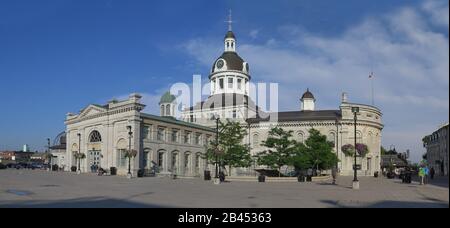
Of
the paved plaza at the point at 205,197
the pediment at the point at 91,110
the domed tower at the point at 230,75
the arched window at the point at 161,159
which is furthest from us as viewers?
the domed tower at the point at 230,75

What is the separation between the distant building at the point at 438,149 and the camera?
85.6 meters

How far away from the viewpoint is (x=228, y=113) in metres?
87.6

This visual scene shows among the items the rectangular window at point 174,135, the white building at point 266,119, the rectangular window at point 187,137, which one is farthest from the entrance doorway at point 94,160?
the white building at point 266,119

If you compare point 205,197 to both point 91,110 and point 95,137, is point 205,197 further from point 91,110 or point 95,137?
point 91,110

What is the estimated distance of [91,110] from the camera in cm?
6494

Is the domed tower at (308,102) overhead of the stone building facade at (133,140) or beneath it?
overhead

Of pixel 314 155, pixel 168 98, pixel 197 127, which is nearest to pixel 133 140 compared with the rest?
pixel 197 127

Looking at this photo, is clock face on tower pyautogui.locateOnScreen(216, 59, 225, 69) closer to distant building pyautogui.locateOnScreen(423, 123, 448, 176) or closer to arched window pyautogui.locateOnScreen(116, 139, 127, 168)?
arched window pyautogui.locateOnScreen(116, 139, 127, 168)

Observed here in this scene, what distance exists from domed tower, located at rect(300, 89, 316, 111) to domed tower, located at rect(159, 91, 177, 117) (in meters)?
27.3

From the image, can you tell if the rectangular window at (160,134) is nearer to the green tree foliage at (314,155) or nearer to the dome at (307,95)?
the green tree foliage at (314,155)

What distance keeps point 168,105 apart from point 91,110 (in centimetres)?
3117

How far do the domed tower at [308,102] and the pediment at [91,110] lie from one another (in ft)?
135

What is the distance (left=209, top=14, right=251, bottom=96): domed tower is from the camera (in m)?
94.5
